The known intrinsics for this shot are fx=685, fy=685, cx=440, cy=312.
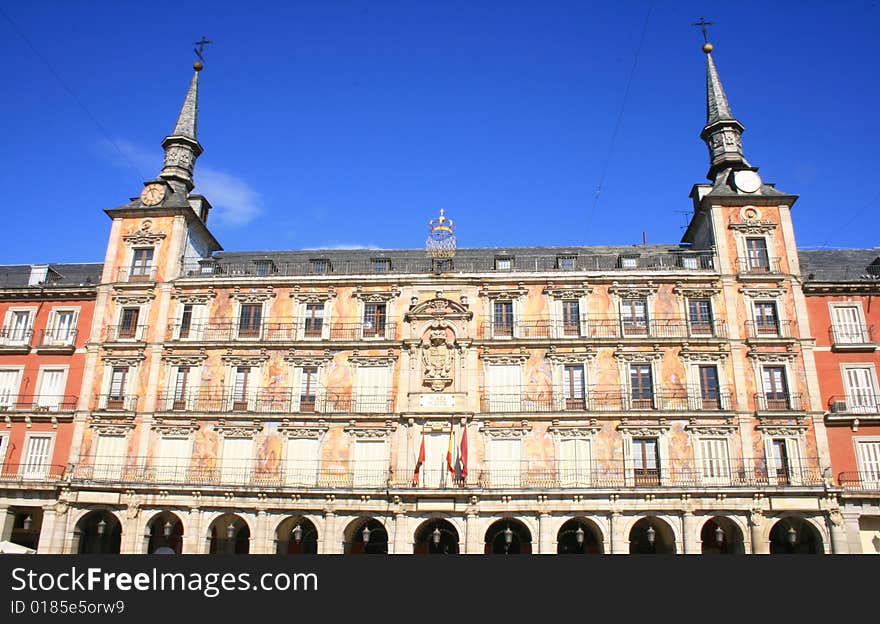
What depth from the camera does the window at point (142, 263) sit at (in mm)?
39250

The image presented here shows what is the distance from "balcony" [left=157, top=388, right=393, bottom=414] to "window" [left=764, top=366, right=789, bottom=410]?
19.0m

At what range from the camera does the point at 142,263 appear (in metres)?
39.6

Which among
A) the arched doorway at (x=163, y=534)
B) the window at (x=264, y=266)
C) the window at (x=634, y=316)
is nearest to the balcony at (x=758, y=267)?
the window at (x=634, y=316)

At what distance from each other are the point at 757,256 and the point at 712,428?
10091mm

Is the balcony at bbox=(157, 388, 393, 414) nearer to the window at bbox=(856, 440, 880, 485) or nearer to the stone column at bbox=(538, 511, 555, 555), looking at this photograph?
the stone column at bbox=(538, 511, 555, 555)

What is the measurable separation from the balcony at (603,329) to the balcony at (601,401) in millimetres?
2951

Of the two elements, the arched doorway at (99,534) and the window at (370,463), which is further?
the arched doorway at (99,534)

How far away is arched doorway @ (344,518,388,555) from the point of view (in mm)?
34562

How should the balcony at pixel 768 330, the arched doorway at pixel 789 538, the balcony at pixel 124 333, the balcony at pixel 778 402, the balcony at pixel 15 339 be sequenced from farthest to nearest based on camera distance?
the balcony at pixel 15 339
the balcony at pixel 124 333
the balcony at pixel 768 330
the balcony at pixel 778 402
the arched doorway at pixel 789 538

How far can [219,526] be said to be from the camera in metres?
36.4

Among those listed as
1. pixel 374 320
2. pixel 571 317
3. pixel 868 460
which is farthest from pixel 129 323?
pixel 868 460

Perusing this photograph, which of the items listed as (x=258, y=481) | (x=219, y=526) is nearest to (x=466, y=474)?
(x=258, y=481)

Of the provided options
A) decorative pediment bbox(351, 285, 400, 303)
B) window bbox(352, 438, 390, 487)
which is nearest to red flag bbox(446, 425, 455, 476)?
window bbox(352, 438, 390, 487)

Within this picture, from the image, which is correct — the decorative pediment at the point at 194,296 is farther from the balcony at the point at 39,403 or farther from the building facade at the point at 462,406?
the balcony at the point at 39,403
